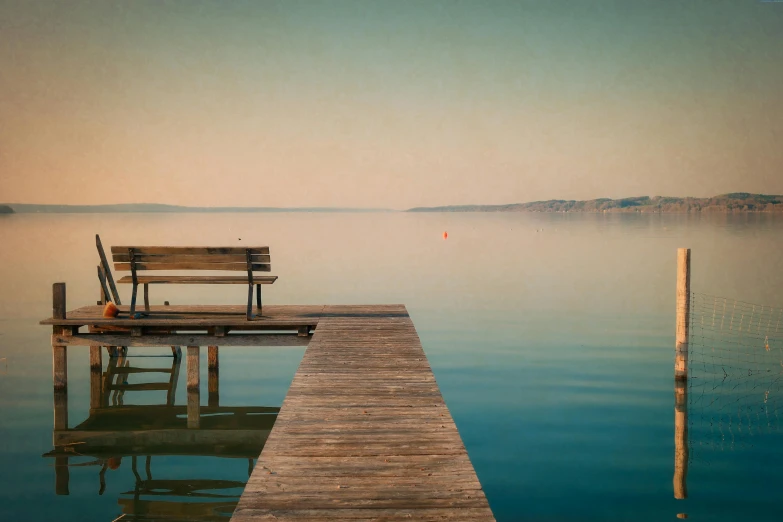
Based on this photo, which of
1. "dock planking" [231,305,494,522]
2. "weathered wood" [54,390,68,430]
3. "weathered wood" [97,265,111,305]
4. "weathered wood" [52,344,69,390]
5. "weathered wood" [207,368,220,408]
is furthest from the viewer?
"weathered wood" [97,265,111,305]

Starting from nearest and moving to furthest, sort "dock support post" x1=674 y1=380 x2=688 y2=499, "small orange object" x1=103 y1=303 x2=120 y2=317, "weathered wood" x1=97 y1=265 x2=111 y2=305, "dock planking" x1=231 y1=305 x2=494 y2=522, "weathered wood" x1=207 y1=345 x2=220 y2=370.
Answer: "dock planking" x1=231 y1=305 x2=494 y2=522, "dock support post" x1=674 y1=380 x2=688 y2=499, "small orange object" x1=103 y1=303 x2=120 y2=317, "weathered wood" x1=97 y1=265 x2=111 y2=305, "weathered wood" x1=207 y1=345 x2=220 y2=370

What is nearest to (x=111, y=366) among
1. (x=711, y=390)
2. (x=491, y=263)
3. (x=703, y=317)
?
(x=711, y=390)

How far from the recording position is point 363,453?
19.2 ft

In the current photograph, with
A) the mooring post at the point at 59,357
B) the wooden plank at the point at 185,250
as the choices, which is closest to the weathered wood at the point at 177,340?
the mooring post at the point at 59,357

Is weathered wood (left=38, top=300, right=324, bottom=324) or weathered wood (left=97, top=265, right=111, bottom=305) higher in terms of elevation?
weathered wood (left=97, top=265, right=111, bottom=305)

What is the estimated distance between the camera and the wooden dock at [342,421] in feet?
16.1

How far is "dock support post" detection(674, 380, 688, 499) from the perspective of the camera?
8742 mm

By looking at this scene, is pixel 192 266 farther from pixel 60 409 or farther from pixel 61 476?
pixel 61 476

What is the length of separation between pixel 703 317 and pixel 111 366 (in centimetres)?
1568

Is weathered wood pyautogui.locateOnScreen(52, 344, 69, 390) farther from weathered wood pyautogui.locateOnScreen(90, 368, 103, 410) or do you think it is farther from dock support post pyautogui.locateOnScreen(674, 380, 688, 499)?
dock support post pyautogui.locateOnScreen(674, 380, 688, 499)

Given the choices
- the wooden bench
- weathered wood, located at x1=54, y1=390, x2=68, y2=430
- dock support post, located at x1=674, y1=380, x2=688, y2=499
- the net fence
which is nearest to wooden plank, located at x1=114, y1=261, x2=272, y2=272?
the wooden bench

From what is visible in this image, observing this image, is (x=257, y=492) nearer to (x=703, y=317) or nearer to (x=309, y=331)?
(x=309, y=331)

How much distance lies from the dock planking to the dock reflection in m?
1.74

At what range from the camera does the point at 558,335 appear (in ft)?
61.6
